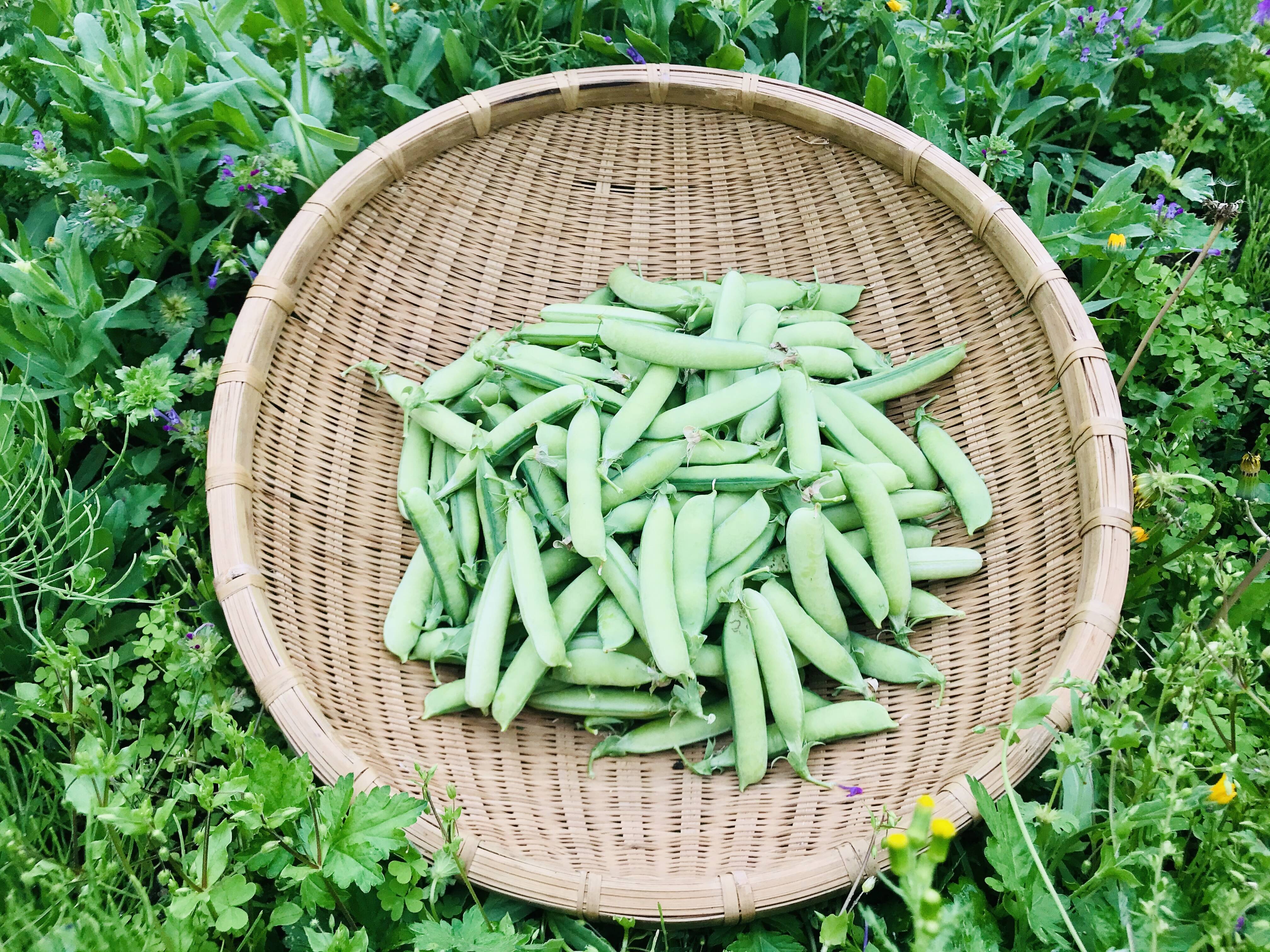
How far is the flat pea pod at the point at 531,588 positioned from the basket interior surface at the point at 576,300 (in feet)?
0.83

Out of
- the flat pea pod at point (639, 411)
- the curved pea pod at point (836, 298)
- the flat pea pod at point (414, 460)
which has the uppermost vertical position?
the curved pea pod at point (836, 298)

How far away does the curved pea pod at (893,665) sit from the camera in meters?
1.99

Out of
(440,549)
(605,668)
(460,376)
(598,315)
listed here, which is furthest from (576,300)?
(605,668)

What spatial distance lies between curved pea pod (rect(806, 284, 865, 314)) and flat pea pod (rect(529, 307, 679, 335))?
36 cm

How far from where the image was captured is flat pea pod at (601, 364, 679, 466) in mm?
2066

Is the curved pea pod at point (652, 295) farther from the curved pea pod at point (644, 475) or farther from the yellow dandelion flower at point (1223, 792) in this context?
the yellow dandelion flower at point (1223, 792)

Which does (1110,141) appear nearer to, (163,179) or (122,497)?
(163,179)

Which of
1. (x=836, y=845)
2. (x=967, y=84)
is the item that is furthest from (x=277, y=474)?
(x=967, y=84)

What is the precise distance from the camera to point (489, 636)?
1.92 metres

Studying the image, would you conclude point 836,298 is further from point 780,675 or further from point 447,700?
point 447,700

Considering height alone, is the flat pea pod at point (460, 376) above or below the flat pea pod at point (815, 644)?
above

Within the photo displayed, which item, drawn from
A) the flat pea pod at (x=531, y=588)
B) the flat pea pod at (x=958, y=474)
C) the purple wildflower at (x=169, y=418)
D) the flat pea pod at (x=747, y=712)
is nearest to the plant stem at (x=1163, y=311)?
the flat pea pod at (x=958, y=474)

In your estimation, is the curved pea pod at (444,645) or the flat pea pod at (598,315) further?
the flat pea pod at (598,315)

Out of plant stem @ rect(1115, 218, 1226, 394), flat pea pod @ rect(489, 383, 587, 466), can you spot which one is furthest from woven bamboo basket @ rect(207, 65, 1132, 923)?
flat pea pod @ rect(489, 383, 587, 466)
